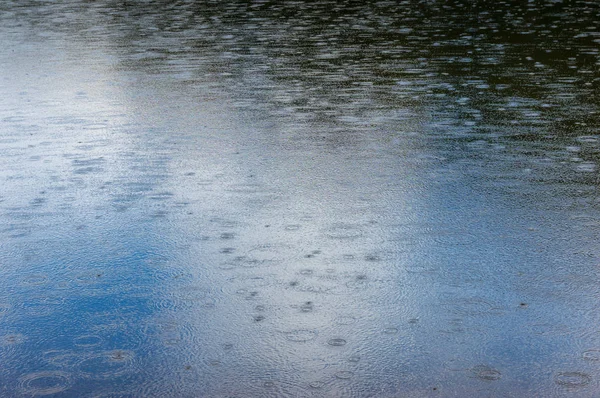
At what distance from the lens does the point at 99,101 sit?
10164mm

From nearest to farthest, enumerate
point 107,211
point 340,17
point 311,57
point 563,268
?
point 563,268
point 107,211
point 311,57
point 340,17

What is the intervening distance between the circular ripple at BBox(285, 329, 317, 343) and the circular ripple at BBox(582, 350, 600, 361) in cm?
132

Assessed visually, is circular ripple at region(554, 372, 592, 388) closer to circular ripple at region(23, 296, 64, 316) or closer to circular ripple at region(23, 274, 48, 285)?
circular ripple at region(23, 296, 64, 316)

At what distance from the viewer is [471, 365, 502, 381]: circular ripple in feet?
12.4

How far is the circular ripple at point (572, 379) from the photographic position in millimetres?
3709

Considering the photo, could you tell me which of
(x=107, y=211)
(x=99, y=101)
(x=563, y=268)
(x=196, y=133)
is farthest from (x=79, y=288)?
(x=99, y=101)

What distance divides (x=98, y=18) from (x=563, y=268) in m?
17.2

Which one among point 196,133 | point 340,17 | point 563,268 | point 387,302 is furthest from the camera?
point 340,17

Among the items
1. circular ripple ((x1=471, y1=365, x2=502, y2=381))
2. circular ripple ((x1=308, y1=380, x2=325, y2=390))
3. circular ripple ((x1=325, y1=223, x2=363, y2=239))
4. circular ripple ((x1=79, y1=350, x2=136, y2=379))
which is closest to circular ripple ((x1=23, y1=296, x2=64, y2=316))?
circular ripple ((x1=79, y1=350, x2=136, y2=379))

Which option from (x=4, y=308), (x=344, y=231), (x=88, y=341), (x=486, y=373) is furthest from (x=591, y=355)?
(x=4, y=308)

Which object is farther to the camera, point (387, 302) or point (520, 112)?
point (520, 112)

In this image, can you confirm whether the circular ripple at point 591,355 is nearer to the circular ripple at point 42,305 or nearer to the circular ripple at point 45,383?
the circular ripple at point 45,383

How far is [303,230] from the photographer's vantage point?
5.68 m

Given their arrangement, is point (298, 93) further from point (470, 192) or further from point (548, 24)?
point (548, 24)
